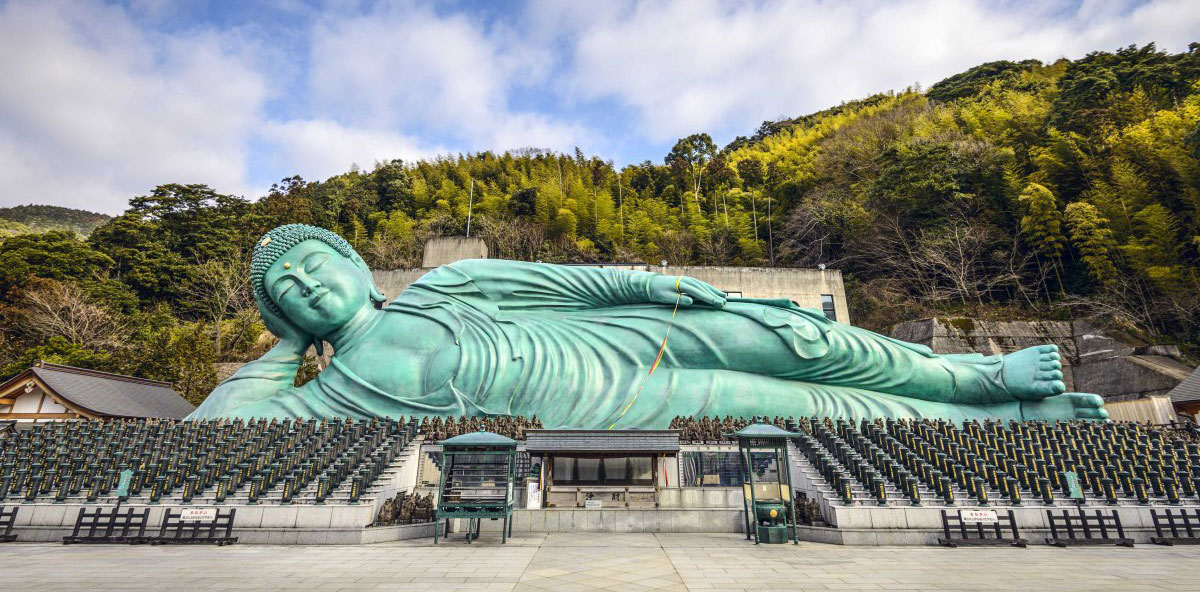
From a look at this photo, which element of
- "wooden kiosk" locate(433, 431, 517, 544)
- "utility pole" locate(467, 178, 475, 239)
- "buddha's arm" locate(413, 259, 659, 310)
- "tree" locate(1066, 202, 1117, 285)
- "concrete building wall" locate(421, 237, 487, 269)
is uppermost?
"utility pole" locate(467, 178, 475, 239)

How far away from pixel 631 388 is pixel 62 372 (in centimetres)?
1613

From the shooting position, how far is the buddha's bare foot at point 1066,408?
40.4 feet

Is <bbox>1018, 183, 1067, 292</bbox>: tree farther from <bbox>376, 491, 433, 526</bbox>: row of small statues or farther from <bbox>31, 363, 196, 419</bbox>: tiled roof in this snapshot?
<bbox>31, 363, 196, 419</bbox>: tiled roof

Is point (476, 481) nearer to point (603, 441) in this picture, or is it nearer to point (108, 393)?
point (603, 441)

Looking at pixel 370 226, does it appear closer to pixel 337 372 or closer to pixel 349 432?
pixel 337 372

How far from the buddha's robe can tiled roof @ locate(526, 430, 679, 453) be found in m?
3.20

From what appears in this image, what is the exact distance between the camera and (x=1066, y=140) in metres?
25.3

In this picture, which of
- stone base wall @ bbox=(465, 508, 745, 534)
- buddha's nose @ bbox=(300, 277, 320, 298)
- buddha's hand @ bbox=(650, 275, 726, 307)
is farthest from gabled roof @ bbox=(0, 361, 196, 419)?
buddha's hand @ bbox=(650, 275, 726, 307)

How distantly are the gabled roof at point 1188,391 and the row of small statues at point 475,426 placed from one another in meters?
16.5

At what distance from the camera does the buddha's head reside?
13266mm

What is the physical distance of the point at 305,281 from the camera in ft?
43.5

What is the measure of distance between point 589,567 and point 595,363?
25.9 feet

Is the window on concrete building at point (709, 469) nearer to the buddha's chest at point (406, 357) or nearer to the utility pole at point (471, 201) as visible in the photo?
the buddha's chest at point (406, 357)

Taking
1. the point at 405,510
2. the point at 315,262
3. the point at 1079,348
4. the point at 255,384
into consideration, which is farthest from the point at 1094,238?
the point at 255,384
